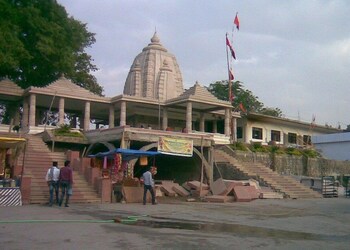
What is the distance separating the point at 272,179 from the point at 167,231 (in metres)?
18.3

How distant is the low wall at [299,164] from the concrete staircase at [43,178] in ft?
40.5

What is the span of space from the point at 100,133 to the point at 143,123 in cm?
1425

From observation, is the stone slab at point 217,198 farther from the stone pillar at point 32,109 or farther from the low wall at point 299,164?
the stone pillar at point 32,109

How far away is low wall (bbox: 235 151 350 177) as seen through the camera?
106 ft

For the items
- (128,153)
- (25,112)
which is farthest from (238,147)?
(25,112)

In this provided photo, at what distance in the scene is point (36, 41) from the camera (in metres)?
31.3

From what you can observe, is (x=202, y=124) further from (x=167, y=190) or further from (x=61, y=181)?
(x=61, y=181)

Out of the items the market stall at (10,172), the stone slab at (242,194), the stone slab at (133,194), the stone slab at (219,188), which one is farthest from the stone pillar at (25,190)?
the stone slab at (242,194)

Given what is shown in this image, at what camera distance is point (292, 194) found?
26094mm

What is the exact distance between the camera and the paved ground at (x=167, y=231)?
332 inches

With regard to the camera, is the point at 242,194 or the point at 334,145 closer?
the point at 242,194

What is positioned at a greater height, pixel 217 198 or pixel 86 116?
pixel 86 116

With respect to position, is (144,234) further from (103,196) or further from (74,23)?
(74,23)

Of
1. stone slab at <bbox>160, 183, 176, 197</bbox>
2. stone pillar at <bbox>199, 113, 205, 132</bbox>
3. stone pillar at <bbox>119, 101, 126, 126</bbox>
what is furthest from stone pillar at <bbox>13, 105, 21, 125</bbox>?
stone slab at <bbox>160, 183, 176, 197</bbox>
